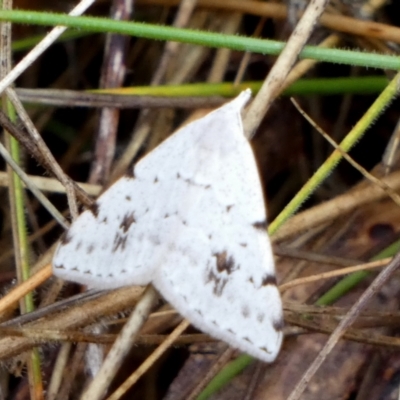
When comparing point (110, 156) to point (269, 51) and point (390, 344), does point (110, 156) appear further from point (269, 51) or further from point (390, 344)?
point (390, 344)

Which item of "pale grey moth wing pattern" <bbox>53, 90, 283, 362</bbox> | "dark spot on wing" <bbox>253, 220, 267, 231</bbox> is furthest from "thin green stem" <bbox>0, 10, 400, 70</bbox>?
"dark spot on wing" <bbox>253, 220, 267, 231</bbox>

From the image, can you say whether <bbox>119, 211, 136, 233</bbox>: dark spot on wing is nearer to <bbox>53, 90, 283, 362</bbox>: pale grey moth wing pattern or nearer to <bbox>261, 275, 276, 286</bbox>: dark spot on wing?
<bbox>53, 90, 283, 362</bbox>: pale grey moth wing pattern

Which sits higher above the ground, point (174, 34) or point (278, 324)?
point (174, 34)

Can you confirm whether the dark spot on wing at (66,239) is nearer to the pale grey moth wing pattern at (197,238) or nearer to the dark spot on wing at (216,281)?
the pale grey moth wing pattern at (197,238)

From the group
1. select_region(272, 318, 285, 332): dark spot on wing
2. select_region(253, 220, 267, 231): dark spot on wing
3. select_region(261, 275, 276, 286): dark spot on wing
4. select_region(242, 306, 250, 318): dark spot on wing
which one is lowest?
select_region(272, 318, 285, 332): dark spot on wing

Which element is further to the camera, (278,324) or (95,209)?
(95,209)

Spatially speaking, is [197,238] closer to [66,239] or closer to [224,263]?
[224,263]

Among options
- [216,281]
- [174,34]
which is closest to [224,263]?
[216,281]

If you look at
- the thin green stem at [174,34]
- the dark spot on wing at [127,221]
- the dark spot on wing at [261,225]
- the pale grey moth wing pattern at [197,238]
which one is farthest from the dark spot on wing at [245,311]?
the thin green stem at [174,34]

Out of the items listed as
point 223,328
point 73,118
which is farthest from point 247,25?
point 223,328
